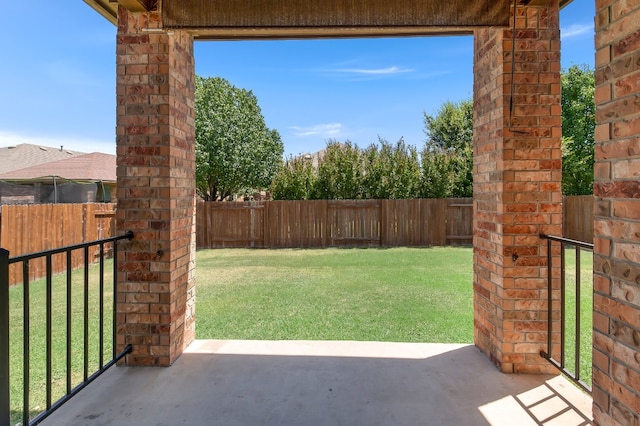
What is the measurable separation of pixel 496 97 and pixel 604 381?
1817 mm

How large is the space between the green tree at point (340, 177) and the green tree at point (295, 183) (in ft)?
0.80

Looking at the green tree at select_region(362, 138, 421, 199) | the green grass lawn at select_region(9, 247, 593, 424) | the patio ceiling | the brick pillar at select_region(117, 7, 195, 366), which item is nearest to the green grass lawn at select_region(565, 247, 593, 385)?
the green grass lawn at select_region(9, 247, 593, 424)

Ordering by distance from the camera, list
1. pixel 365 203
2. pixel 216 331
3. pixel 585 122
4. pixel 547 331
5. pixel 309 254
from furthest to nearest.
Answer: pixel 585 122 < pixel 365 203 < pixel 309 254 < pixel 216 331 < pixel 547 331

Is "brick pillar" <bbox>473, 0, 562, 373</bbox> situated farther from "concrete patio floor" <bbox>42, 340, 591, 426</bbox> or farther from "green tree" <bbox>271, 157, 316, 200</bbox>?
"green tree" <bbox>271, 157, 316, 200</bbox>

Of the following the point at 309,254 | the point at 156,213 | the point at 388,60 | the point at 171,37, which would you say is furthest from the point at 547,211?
the point at 388,60

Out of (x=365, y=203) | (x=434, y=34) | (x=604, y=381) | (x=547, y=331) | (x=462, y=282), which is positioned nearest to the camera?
(x=604, y=381)

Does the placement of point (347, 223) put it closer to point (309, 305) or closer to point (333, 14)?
point (309, 305)

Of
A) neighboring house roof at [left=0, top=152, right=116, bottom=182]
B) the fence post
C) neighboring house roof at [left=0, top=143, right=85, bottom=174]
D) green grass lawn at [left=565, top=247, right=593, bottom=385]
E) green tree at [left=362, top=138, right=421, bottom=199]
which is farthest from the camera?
neighboring house roof at [left=0, top=143, right=85, bottom=174]

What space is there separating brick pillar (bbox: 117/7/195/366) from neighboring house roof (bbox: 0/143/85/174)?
17291mm

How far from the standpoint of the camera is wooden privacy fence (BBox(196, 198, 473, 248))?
10578mm

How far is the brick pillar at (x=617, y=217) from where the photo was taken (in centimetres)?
119

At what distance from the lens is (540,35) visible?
2469 mm

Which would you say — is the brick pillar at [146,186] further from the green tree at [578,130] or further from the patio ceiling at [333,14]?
the green tree at [578,130]

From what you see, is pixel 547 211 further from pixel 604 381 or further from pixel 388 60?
pixel 388 60
